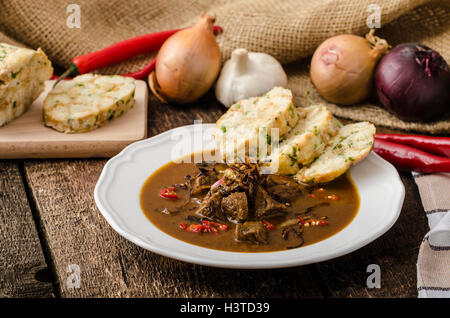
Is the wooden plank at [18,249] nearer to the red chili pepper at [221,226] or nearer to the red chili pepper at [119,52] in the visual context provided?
the red chili pepper at [221,226]

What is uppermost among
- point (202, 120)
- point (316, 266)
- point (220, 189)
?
point (220, 189)

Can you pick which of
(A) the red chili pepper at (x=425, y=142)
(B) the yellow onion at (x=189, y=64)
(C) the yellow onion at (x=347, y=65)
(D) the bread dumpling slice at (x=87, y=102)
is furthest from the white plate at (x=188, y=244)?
(C) the yellow onion at (x=347, y=65)

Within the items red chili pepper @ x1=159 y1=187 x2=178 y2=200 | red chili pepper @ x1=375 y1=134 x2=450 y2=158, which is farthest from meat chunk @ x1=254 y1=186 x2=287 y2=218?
red chili pepper @ x1=375 y1=134 x2=450 y2=158

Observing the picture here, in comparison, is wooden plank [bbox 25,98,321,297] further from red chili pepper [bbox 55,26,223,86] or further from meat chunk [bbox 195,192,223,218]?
red chili pepper [bbox 55,26,223,86]

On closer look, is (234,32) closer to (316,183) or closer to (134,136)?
(134,136)

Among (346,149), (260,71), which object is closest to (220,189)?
(346,149)

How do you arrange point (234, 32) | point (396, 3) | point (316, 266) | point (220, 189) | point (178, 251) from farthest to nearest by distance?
point (234, 32)
point (396, 3)
point (220, 189)
point (316, 266)
point (178, 251)
